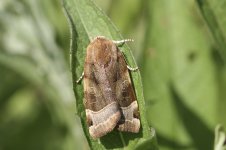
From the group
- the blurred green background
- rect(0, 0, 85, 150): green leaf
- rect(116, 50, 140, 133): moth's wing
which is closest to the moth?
rect(116, 50, 140, 133): moth's wing

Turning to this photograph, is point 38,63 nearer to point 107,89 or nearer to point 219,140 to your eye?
point 107,89

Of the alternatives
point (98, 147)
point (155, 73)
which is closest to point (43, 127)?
point (155, 73)

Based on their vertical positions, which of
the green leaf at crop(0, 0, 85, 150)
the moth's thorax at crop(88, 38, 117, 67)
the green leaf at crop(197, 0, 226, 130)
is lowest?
the green leaf at crop(0, 0, 85, 150)

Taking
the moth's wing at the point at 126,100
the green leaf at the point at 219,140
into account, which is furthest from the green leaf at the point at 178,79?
the green leaf at the point at 219,140

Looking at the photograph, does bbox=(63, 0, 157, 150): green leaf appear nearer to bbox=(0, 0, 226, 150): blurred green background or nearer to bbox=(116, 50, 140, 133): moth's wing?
bbox=(116, 50, 140, 133): moth's wing

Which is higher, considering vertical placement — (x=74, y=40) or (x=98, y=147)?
(x=74, y=40)

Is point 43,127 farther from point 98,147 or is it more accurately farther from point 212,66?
point 98,147

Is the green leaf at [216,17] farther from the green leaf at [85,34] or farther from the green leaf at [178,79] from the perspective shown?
the green leaf at [178,79]
